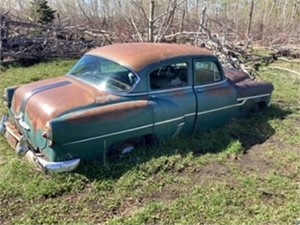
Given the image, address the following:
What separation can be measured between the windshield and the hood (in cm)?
15

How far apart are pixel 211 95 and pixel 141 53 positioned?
4.19 feet

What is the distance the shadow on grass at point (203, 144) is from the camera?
4004mm

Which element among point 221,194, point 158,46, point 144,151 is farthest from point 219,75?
point 221,194

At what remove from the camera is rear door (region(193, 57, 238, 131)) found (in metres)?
5.00

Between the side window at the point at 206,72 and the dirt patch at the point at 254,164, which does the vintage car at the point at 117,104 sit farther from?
the dirt patch at the point at 254,164

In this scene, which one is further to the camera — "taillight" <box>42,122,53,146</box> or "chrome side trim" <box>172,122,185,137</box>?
"chrome side trim" <box>172,122,185,137</box>

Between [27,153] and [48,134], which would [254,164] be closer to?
[48,134]

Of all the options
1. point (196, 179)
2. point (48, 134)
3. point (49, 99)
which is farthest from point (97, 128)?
point (196, 179)

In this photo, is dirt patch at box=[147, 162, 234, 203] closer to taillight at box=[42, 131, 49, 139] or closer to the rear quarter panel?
the rear quarter panel

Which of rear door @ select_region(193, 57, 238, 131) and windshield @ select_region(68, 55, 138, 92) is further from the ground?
windshield @ select_region(68, 55, 138, 92)

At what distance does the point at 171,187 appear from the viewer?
387cm

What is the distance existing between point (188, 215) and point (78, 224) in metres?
1.09

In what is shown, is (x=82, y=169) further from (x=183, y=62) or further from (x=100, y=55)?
(x=183, y=62)

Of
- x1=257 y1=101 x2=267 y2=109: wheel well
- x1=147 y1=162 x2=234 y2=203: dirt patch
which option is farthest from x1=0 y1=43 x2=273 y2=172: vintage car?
x1=257 y1=101 x2=267 y2=109: wheel well
